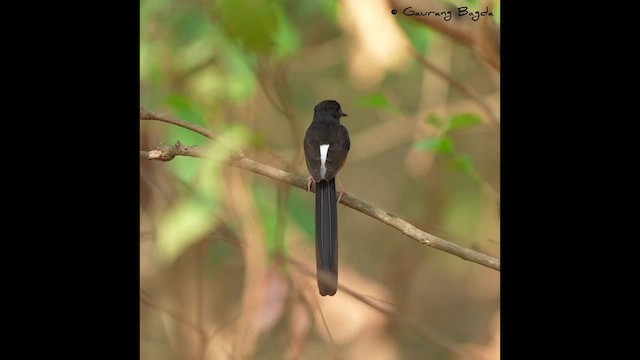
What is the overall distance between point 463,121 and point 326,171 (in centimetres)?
51

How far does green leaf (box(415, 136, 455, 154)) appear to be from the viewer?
2.66 meters

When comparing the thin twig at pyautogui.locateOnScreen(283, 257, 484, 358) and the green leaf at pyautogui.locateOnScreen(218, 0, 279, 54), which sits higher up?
the green leaf at pyautogui.locateOnScreen(218, 0, 279, 54)

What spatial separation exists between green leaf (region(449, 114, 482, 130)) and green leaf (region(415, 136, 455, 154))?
5cm

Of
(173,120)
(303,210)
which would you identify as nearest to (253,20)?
(173,120)

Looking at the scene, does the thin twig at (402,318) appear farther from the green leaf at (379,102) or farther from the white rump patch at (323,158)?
the green leaf at (379,102)

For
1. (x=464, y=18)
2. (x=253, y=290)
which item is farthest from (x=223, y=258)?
(x=464, y=18)

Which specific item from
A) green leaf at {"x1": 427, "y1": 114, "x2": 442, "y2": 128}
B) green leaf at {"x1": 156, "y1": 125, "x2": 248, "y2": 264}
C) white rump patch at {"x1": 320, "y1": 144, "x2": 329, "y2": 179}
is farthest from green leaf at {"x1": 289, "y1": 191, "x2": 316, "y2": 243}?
green leaf at {"x1": 427, "y1": 114, "x2": 442, "y2": 128}

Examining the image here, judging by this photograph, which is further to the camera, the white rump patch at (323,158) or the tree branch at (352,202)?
the white rump patch at (323,158)

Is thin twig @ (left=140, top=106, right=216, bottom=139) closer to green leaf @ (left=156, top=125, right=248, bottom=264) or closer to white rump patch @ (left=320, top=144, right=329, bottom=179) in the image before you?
green leaf @ (left=156, top=125, right=248, bottom=264)

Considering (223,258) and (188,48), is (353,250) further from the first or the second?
(188,48)

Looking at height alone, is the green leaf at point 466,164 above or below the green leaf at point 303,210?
above

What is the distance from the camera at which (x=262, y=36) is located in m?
2.71

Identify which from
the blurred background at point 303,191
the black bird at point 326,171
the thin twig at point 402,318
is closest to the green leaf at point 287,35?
the blurred background at point 303,191

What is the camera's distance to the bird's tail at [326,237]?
2633 millimetres
